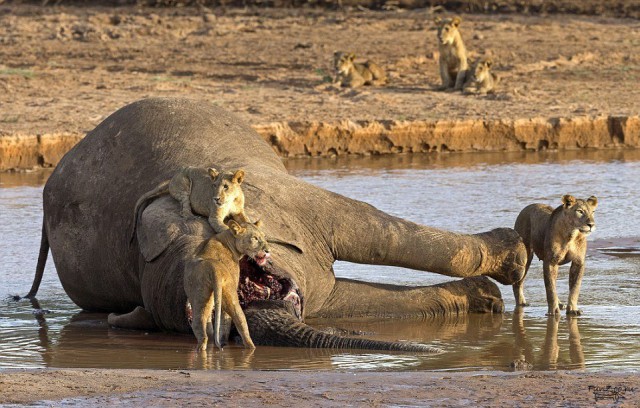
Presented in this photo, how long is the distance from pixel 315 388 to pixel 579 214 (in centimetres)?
367

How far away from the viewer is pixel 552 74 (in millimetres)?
24375

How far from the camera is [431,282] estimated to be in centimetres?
1155

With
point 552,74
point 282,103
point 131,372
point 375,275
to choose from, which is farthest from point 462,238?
point 552,74

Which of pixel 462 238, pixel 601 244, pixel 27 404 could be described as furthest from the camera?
pixel 601 244

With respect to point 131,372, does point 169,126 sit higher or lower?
higher

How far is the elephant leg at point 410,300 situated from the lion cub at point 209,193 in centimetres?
118

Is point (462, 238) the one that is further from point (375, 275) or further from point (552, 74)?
point (552, 74)

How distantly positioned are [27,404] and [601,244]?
24.5 feet

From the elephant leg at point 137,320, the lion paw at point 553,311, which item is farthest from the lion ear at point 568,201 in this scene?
the elephant leg at point 137,320

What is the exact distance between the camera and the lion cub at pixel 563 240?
10.4 m

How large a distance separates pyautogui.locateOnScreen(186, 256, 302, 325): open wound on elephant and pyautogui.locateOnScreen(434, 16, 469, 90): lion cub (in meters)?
13.9

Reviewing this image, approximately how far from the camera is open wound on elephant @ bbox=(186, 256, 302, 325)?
367 inches

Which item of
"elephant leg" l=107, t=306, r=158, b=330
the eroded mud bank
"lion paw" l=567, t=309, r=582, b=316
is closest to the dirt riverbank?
the eroded mud bank

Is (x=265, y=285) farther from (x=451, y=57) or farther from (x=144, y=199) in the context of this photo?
(x=451, y=57)
